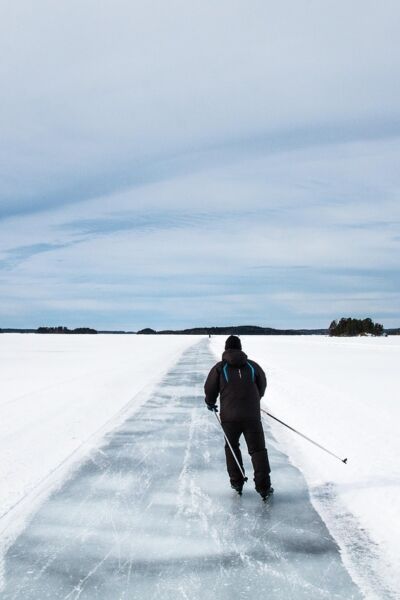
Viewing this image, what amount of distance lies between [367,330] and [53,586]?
19136cm

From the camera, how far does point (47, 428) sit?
11039 mm

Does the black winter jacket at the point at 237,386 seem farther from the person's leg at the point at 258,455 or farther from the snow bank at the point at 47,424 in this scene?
the snow bank at the point at 47,424

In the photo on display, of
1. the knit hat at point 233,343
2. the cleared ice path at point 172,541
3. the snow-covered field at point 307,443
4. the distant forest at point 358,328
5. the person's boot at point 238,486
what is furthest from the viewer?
the distant forest at point 358,328

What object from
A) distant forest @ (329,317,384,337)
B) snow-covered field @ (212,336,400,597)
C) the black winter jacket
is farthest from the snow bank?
distant forest @ (329,317,384,337)

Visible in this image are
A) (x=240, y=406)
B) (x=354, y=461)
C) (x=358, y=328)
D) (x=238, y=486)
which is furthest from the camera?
(x=358, y=328)

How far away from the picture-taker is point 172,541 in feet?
16.5

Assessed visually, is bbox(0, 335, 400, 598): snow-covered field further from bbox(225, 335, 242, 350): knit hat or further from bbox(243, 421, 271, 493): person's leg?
bbox(225, 335, 242, 350): knit hat

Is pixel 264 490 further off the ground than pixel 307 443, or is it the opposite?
pixel 264 490

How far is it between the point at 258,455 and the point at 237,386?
2.49ft

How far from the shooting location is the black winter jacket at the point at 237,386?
6.34 metres

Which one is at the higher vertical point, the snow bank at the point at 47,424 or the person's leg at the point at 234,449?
the person's leg at the point at 234,449

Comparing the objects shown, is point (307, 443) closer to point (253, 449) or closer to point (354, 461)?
point (354, 461)

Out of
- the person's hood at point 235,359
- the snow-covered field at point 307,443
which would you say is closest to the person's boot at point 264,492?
the snow-covered field at point 307,443

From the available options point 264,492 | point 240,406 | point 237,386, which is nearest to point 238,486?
point 264,492
